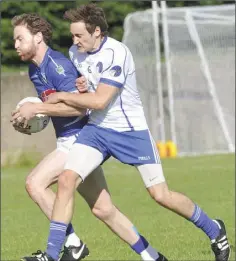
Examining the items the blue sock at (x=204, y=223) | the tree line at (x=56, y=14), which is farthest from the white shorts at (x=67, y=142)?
the tree line at (x=56, y=14)

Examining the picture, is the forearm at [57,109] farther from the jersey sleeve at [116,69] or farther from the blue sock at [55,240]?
the blue sock at [55,240]

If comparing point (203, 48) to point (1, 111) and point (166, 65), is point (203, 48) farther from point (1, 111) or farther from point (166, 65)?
point (1, 111)

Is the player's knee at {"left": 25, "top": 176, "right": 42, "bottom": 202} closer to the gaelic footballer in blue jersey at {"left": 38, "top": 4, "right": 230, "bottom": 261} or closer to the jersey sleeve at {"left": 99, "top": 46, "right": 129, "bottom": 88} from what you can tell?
the gaelic footballer in blue jersey at {"left": 38, "top": 4, "right": 230, "bottom": 261}

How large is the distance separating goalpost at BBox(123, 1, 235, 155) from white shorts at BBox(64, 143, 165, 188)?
603 inches

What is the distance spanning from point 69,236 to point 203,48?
15165mm

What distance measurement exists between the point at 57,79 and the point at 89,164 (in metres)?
0.83

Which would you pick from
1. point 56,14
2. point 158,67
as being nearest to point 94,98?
point 158,67

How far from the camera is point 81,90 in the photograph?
8.66 metres

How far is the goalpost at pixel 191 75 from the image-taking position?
2394 centimetres

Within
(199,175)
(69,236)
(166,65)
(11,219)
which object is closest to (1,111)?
(166,65)

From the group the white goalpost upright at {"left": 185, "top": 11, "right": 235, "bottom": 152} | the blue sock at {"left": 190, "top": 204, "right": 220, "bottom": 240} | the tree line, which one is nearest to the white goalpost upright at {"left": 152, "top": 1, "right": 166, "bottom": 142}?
the white goalpost upright at {"left": 185, "top": 11, "right": 235, "bottom": 152}

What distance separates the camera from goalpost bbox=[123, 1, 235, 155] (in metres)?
23.9

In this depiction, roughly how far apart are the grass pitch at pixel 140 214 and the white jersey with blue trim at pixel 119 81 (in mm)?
1981

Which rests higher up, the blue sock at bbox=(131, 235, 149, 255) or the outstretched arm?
the outstretched arm
